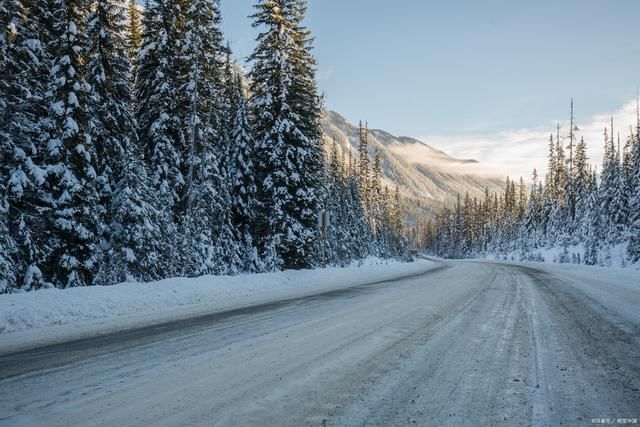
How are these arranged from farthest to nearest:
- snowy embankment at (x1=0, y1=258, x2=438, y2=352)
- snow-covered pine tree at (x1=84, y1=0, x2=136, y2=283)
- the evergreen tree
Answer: the evergreen tree < snow-covered pine tree at (x1=84, y1=0, x2=136, y2=283) < snowy embankment at (x1=0, y1=258, x2=438, y2=352)

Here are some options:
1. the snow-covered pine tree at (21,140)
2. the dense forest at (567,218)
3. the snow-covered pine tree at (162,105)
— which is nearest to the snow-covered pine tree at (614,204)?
the dense forest at (567,218)

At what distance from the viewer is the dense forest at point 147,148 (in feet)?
50.3

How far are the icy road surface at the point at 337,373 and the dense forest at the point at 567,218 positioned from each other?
30.9 meters

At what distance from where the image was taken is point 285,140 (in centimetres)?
2211

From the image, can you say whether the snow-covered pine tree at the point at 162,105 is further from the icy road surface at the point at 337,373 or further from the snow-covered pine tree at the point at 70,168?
the icy road surface at the point at 337,373

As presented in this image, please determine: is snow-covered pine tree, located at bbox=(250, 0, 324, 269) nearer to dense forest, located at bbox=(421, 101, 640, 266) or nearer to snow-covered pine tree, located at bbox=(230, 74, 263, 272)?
snow-covered pine tree, located at bbox=(230, 74, 263, 272)

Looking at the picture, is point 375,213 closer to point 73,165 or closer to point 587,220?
point 587,220

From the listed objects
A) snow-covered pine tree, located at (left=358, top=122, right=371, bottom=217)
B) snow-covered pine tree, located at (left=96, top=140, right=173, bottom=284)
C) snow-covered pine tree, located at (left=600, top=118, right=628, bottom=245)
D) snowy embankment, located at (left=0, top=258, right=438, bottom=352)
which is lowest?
snowy embankment, located at (left=0, top=258, right=438, bottom=352)

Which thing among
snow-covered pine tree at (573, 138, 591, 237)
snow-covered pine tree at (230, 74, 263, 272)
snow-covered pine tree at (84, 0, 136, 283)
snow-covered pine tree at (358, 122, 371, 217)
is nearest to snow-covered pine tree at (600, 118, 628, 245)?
snow-covered pine tree at (573, 138, 591, 237)

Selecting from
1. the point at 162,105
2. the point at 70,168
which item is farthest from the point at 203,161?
the point at 70,168

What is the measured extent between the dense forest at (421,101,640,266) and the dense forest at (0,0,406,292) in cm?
2638

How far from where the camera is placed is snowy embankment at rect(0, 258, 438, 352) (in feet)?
22.8

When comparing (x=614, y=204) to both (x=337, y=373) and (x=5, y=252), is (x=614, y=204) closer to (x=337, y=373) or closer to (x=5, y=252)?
(x=337, y=373)

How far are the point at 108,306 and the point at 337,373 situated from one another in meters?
6.67
